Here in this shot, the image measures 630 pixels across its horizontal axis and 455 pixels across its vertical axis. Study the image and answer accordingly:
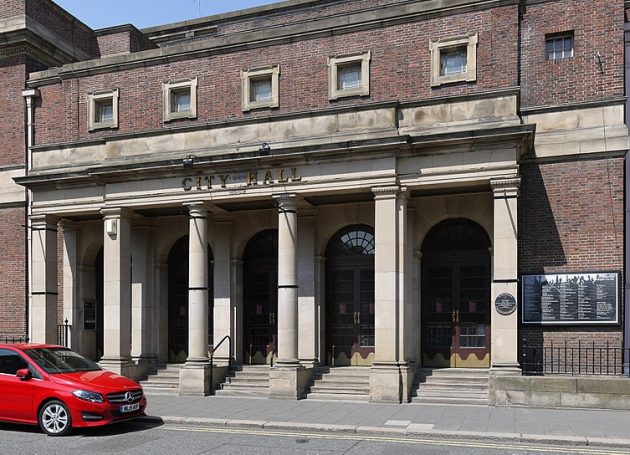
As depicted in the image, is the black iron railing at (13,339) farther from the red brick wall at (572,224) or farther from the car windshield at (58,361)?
the red brick wall at (572,224)

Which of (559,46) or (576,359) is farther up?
(559,46)

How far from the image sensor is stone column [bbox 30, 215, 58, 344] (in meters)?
19.1

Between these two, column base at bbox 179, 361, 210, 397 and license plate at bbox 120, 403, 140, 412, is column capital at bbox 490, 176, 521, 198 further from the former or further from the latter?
license plate at bbox 120, 403, 140, 412

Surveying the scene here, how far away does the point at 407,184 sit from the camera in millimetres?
15438

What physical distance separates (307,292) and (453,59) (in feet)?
22.9

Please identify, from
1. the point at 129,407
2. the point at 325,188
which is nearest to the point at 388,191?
the point at 325,188

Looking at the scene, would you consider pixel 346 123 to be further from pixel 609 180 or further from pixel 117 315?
pixel 117 315

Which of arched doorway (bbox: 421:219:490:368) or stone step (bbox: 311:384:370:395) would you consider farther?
arched doorway (bbox: 421:219:490:368)

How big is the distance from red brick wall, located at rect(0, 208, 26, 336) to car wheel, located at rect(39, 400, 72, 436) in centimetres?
995

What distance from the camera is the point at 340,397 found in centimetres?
1564

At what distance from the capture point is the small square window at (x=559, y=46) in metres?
16.1

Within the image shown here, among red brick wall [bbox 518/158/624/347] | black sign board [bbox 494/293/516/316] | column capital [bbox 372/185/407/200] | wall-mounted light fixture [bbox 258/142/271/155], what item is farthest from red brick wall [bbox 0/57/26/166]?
red brick wall [bbox 518/158/624/347]

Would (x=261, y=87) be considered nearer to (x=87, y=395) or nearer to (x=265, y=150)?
(x=265, y=150)

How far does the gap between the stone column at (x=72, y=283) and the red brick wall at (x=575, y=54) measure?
532 inches
